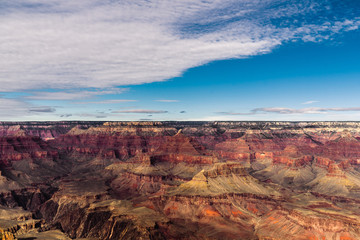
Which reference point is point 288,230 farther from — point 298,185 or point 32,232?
point 298,185

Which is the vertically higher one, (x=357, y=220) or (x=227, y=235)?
(x=357, y=220)

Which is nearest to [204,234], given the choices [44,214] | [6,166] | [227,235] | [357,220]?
[227,235]

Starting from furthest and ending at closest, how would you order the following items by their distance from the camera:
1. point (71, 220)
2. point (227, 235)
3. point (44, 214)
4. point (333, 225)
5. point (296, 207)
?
point (44, 214)
point (71, 220)
point (296, 207)
point (227, 235)
point (333, 225)

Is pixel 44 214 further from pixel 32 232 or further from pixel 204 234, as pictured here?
pixel 204 234

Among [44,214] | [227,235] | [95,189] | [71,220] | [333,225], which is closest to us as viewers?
[333,225]

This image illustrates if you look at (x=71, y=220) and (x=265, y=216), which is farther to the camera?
(x=71, y=220)

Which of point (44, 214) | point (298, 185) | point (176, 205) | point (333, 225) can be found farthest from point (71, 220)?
point (298, 185)

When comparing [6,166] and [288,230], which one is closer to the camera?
[288,230]

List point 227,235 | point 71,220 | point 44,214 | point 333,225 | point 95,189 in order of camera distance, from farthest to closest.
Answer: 1. point 95,189
2. point 44,214
3. point 71,220
4. point 227,235
5. point 333,225

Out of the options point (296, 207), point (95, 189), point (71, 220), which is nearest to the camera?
point (296, 207)
